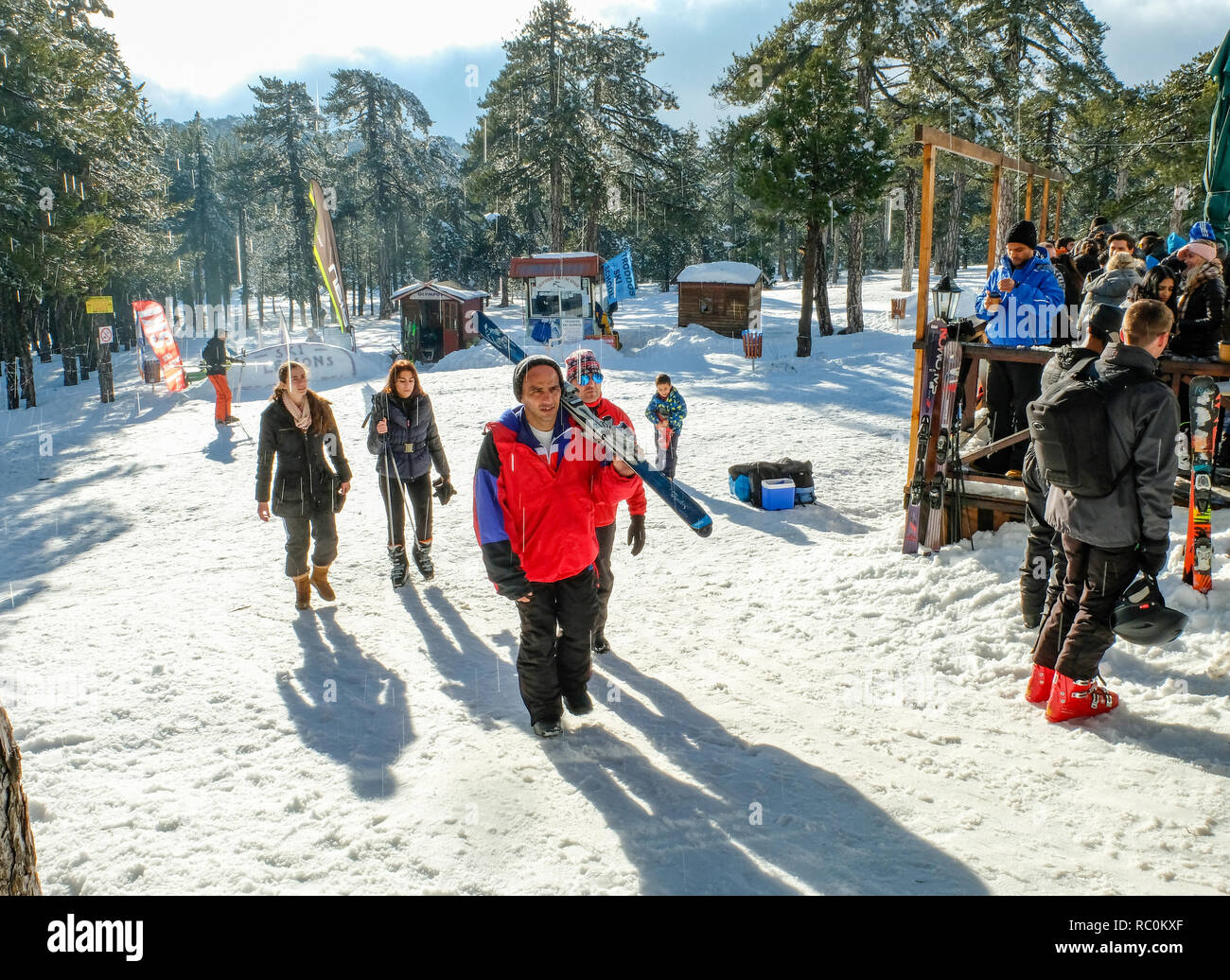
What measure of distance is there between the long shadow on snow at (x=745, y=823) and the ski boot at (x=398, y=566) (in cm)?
327

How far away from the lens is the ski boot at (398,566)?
6.98 metres

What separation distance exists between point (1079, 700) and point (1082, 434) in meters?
1.42

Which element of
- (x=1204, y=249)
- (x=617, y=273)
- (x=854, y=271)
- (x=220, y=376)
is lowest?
(x=220, y=376)

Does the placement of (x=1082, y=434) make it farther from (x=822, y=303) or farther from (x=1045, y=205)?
(x=822, y=303)

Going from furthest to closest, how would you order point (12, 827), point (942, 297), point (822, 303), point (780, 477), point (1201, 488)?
point (822, 303), point (780, 477), point (942, 297), point (1201, 488), point (12, 827)

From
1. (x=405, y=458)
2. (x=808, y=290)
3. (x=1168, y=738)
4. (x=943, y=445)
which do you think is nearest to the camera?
(x=1168, y=738)

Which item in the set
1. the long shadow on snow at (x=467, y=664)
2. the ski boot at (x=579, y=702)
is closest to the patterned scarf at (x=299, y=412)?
the long shadow on snow at (x=467, y=664)

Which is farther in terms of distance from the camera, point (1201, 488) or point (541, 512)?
point (1201, 488)

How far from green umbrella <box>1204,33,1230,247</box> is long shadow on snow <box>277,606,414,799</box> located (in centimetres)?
916

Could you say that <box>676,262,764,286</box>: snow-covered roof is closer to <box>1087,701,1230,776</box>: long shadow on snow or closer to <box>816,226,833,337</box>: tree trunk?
<box>816,226,833,337</box>: tree trunk

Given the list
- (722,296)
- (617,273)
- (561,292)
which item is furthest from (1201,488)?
(617,273)

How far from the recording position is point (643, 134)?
3338cm

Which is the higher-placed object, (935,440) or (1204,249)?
(1204,249)
